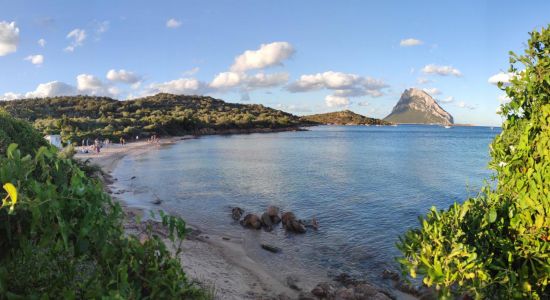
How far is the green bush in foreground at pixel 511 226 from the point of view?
4.51 m

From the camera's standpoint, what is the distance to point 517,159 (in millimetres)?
5203

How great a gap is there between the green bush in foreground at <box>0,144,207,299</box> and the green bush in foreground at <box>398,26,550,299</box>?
3.17 metres

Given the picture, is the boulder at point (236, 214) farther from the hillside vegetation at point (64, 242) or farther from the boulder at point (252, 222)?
the hillside vegetation at point (64, 242)

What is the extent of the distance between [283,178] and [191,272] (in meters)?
26.5

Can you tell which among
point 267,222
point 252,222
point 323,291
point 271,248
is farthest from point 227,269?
point 267,222

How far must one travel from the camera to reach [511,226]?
5.00m

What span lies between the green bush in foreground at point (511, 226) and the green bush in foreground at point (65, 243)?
10.4 ft

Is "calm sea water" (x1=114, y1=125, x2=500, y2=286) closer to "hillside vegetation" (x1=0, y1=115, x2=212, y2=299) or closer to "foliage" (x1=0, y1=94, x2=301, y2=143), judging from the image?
"hillside vegetation" (x1=0, y1=115, x2=212, y2=299)

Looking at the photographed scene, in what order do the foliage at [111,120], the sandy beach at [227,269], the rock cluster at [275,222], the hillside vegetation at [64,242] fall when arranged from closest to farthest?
1. the hillside vegetation at [64,242]
2. the sandy beach at [227,269]
3. the rock cluster at [275,222]
4. the foliage at [111,120]

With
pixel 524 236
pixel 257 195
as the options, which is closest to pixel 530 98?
pixel 524 236

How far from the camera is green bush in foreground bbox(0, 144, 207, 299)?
265cm

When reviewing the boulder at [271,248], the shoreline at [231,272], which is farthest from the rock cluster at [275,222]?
the boulder at [271,248]

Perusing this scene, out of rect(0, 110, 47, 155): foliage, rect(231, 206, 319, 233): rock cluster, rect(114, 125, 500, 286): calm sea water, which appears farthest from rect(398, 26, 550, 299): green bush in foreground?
rect(231, 206, 319, 233): rock cluster

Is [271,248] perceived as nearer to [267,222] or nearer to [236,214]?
[267,222]
